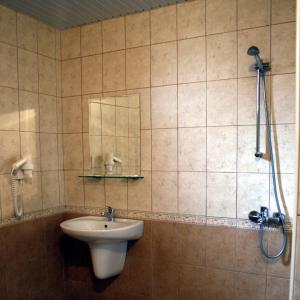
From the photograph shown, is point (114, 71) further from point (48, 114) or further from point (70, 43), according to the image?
point (48, 114)

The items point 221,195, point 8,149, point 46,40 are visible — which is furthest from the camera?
point 46,40

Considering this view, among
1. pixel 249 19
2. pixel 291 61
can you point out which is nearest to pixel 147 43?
pixel 249 19

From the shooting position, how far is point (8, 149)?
7.46 feet

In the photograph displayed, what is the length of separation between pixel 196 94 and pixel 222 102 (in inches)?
8.2

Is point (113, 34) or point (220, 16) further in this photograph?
point (113, 34)

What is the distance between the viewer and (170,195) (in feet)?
7.62

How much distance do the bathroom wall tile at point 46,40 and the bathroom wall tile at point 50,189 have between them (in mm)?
1070

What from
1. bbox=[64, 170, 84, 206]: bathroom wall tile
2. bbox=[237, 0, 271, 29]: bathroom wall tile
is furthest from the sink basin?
bbox=[237, 0, 271, 29]: bathroom wall tile

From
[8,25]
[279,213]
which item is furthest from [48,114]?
[279,213]

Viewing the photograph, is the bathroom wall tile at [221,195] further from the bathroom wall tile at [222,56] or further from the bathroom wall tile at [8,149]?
the bathroom wall tile at [8,149]

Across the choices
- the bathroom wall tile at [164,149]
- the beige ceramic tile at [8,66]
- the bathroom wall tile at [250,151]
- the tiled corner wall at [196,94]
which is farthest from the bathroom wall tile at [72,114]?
the bathroom wall tile at [250,151]

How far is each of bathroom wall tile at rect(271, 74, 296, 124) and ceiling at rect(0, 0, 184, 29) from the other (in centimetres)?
99

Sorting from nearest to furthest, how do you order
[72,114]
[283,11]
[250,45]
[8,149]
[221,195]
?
[283,11], [250,45], [221,195], [8,149], [72,114]

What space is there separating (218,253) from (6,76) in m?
2.08
